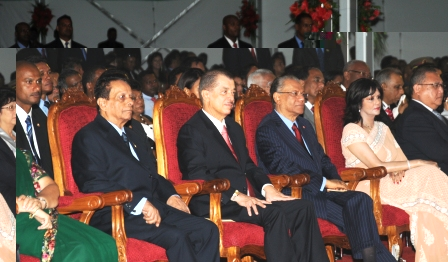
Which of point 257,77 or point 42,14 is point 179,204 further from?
point 42,14

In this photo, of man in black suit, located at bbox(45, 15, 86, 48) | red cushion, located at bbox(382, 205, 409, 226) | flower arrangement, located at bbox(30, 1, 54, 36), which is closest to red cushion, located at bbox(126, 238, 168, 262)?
red cushion, located at bbox(382, 205, 409, 226)

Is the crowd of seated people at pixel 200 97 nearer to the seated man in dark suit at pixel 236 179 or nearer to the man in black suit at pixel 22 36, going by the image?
the seated man in dark suit at pixel 236 179

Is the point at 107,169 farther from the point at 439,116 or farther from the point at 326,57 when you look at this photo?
the point at 326,57

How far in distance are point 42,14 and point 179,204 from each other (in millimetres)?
4795

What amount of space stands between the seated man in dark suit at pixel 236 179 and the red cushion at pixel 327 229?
11.1 inches

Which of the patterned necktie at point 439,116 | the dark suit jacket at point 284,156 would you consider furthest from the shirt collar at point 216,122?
the patterned necktie at point 439,116

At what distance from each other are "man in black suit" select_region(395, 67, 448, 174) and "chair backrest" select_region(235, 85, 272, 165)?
99 cm

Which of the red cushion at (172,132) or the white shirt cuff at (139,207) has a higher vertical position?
the red cushion at (172,132)

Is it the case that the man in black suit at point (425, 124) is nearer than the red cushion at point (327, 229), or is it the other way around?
the red cushion at point (327, 229)

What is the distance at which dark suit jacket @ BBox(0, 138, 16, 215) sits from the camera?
2.55m

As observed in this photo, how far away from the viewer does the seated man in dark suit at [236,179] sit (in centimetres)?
352

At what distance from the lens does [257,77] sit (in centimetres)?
524

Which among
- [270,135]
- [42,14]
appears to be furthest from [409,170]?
[42,14]

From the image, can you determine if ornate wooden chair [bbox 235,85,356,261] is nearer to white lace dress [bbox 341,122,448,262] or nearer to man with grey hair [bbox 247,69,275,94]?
white lace dress [bbox 341,122,448,262]
